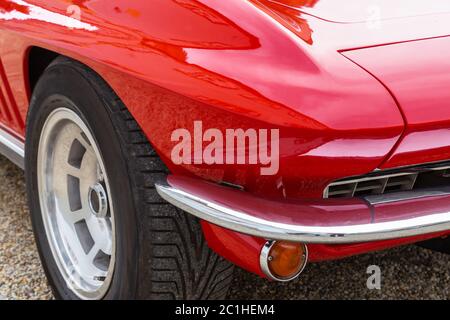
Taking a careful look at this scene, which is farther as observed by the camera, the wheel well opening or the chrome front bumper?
the wheel well opening

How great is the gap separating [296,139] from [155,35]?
50cm

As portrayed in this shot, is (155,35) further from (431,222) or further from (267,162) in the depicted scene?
(431,222)

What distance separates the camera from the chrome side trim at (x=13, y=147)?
283cm

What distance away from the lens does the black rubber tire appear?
1930 millimetres

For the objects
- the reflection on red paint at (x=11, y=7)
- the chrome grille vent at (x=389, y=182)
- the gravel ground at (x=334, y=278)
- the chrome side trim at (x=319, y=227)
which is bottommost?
the gravel ground at (x=334, y=278)

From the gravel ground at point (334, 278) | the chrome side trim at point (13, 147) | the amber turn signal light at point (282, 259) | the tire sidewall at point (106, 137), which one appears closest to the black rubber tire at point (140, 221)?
the tire sidewall at point (106, 137)

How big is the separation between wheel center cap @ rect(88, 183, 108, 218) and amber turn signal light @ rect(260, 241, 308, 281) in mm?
649

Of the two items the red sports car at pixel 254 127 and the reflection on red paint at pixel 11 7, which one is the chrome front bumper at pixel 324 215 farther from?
the reflection on red paint at pixel 11 7

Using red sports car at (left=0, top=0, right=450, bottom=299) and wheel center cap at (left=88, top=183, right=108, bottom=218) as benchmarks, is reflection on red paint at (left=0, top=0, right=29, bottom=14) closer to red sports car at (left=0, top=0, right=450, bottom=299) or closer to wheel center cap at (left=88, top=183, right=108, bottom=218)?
red sports car at (left=0, top=0, right=450, bottom=299)

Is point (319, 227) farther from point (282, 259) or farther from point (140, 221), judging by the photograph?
point (140, 221)

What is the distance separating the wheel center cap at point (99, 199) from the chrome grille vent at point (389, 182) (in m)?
0.77

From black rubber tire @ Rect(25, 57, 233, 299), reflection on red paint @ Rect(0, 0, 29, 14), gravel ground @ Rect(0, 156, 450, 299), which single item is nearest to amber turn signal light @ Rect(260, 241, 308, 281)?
black rubber tire @ Rect(25, 57, 233, 299)
